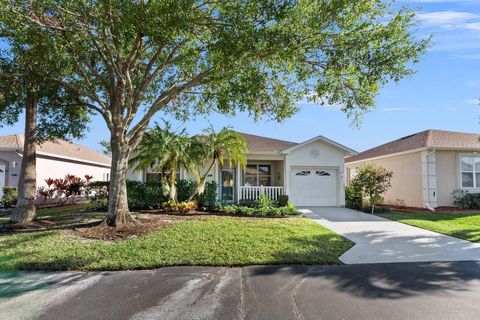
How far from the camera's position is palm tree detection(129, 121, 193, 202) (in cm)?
1332

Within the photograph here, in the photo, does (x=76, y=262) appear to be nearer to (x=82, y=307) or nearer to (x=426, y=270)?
(x=82, y=307)

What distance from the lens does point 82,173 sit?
26.0 m

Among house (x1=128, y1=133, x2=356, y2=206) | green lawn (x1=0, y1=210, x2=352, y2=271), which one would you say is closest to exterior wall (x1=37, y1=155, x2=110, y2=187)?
house (x1=128, y1=133, x2=356, y2=206)

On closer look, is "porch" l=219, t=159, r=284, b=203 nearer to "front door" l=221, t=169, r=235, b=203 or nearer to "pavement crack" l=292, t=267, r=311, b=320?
"front door" l=221, t=169, r=235, b=203

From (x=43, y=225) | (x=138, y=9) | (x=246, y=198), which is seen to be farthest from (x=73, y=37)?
(x=246, y=198)

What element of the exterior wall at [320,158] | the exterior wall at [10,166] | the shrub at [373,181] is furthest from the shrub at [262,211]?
the exterior wall at [10,166]

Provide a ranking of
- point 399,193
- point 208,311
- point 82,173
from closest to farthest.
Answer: point 208,311
point 399,193
point 82,173

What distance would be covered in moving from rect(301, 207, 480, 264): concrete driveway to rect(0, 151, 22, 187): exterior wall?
58.5 ft

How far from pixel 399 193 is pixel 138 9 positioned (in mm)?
18311

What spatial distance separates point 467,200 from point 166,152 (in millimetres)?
15367

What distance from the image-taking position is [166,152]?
1333cm

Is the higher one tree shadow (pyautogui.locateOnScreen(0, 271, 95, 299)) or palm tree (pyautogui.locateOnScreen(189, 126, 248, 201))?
palm tree (pyautogui.locateOnScreen(189, 126, 248, 201))

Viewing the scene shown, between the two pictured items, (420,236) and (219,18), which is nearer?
(219,18)

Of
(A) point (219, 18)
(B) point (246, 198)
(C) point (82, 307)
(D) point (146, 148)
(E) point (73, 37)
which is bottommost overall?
(C) point (82, 307)
